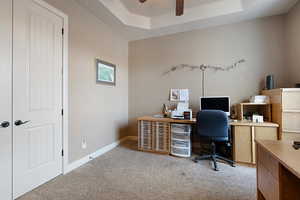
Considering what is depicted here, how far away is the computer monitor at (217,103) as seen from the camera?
304 centimetres

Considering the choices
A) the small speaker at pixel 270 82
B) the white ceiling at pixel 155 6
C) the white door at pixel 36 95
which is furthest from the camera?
the white ceiling at pixel 155 6

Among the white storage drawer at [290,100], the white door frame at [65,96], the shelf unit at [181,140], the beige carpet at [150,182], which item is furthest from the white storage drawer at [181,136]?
the white door frame at [65,96]

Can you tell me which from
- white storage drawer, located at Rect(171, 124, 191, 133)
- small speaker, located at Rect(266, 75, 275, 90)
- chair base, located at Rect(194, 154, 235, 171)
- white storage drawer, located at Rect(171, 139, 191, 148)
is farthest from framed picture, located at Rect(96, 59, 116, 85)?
small speaker, located at Rect(266, 75, 275, 90)

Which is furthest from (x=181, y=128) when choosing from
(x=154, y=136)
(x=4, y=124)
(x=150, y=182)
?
(x=4, y=124)

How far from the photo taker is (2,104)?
167cm

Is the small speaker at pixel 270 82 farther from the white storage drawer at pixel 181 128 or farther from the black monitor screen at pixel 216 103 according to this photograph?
the white storage drawer at pixel 181 128

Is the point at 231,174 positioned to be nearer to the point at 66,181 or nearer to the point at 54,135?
the point at 66,181

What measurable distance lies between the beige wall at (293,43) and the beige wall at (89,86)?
345 cm

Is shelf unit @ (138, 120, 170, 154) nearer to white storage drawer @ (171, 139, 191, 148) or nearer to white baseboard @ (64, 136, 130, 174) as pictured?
white storage drawer @ (171, 139, 191, 148)

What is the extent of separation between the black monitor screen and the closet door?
10.0 feet

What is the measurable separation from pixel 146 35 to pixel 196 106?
2.14m

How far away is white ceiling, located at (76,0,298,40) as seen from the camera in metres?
2.77

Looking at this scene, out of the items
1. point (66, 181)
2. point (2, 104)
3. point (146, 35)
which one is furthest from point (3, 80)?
point (146, 35)

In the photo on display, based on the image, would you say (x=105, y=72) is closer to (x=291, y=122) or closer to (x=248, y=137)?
(x=248, y=137)
